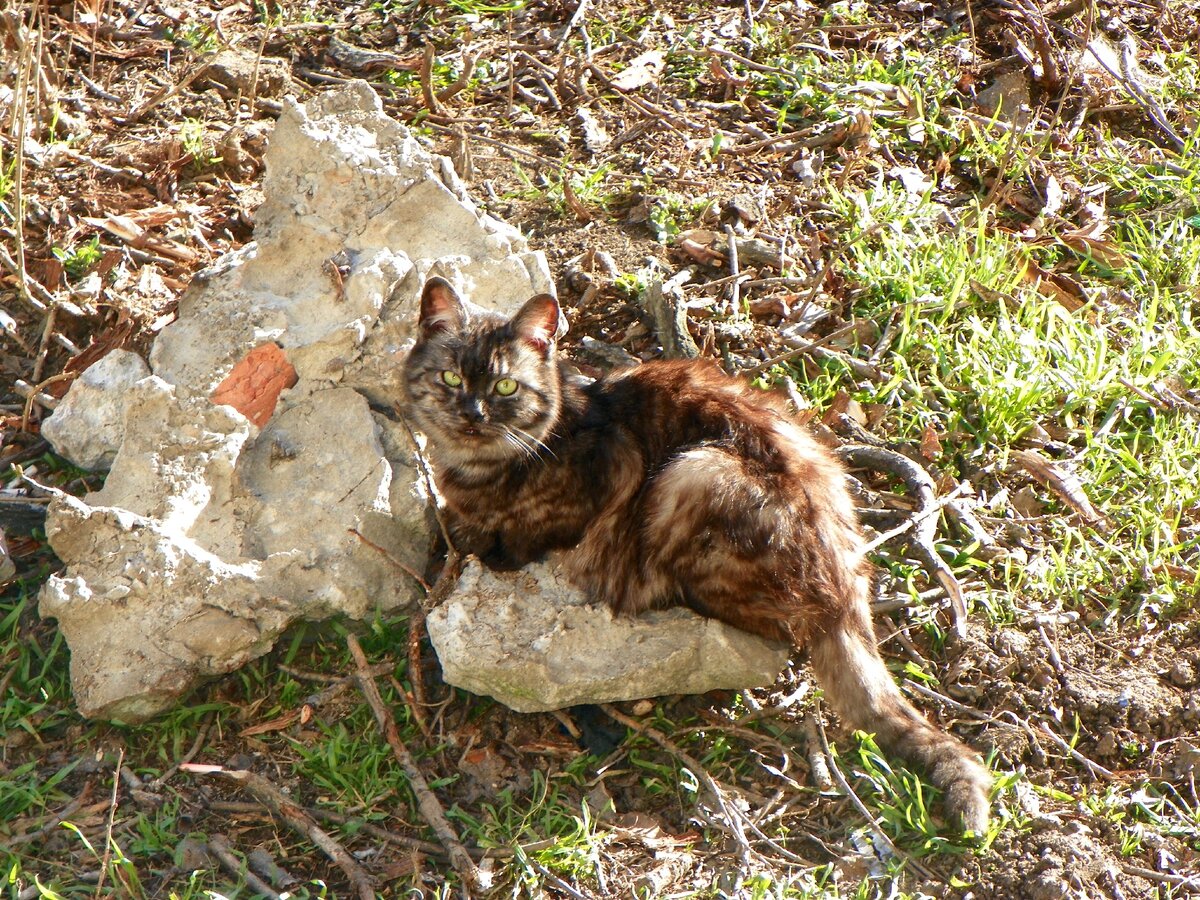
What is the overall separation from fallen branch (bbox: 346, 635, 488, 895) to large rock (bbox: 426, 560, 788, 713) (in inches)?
10.5

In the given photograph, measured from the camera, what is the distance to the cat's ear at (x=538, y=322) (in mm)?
4051

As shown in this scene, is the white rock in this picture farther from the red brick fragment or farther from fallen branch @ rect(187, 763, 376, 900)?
fallen branch @ rect(187, 763, 376, 900)

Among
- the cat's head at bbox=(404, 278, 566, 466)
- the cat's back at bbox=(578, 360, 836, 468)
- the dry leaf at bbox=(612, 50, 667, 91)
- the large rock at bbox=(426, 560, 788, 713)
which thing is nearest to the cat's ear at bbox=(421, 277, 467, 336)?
the cat's head at bbox=(404, 278, 566, 466)

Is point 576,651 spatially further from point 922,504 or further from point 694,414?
point 922,504

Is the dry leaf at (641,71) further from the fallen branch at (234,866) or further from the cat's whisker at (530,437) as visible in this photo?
the fallen branch at (234,866)

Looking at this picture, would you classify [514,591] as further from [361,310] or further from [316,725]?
[361,310]

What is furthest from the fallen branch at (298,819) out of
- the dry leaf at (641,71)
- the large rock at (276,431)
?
the dry leaf at (641,71)

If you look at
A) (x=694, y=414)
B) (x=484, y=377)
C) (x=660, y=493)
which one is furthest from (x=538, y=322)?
(x=660, y=493)

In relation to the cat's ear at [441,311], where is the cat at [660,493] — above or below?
below

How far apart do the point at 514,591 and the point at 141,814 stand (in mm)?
1389

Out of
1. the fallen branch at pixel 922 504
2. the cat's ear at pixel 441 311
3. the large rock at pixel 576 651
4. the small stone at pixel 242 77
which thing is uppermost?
the cat's ear at pixel 441 311

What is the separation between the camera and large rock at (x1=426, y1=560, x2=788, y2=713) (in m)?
3.79

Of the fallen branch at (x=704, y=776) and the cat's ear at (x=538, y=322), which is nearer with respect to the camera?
the fallen branch at (x=704, y=776)

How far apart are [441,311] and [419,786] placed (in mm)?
1629
